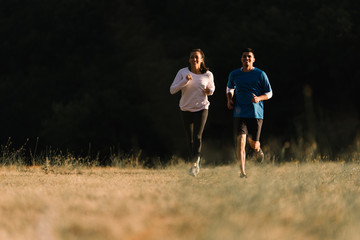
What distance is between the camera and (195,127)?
8008 millimetres

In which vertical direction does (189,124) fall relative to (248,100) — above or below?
below

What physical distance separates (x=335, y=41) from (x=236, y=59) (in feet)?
14.1

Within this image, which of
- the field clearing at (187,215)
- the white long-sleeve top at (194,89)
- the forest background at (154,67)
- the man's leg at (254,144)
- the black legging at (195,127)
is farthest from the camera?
the forest background at (154,67)

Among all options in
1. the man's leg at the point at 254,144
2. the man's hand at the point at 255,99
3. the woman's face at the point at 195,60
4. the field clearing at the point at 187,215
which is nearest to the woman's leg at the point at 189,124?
the woman's face at the point at 195,60

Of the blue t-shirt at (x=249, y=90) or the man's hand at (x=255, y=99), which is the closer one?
the man's hand at (x=255, y=99)

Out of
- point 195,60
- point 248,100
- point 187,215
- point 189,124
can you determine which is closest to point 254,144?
point 248,100

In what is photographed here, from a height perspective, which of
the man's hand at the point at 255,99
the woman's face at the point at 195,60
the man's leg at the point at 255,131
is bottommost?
the man's leg at the point at 255,131

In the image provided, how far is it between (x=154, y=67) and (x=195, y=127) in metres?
15.9

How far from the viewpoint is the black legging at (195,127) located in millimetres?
7957

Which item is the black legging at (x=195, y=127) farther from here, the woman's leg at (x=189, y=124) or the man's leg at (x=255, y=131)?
the man's leg at (x=255, y=131)

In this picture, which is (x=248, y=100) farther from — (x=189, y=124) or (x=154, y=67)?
(x=154, y=67)

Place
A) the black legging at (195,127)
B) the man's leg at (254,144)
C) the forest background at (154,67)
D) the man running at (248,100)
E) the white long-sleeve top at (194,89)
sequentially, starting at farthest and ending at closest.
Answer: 1. the forest background at (154,67)
2. the black legging at (195,127)
3. the white long-sleeve top at (194,89)
4. the man's leg at (254,144)
5. the man running at (248,100)

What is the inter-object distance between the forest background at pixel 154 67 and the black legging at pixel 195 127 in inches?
388

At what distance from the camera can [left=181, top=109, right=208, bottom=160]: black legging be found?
26.1ft
